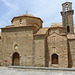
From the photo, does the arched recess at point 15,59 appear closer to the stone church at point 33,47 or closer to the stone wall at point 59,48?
the stone church at point 33,47

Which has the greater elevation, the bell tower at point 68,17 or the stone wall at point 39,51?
the bell tower at point 68,17

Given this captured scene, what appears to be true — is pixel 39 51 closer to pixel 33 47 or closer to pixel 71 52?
pixel 33 47

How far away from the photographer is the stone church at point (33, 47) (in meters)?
12.7

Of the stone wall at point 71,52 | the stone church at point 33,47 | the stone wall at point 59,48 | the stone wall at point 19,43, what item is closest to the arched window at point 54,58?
the stone church at point 33,47

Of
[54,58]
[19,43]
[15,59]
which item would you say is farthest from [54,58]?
[15,59]

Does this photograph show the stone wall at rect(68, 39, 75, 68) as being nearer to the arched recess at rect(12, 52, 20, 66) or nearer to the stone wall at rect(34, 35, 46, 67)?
the stone wall at rect(34, 35, 46, 67)

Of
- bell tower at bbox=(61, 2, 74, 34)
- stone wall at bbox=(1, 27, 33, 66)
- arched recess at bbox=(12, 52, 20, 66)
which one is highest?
bell tower at bbox=(61, 2, 74, 34)

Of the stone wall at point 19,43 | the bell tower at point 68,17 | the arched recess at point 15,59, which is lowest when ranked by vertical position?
the arched recess at point 15,59

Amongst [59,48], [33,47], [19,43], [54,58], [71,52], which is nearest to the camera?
[59,48]

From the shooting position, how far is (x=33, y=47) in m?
13.2

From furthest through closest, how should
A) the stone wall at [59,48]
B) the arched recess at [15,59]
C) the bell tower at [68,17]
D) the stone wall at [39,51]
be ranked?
the bell tower at [68,17], the arched recess at [15,59], the stone wall at [39,51], the stone wall at [59,48]

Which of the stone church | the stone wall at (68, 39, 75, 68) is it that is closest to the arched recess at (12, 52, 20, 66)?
the stone church

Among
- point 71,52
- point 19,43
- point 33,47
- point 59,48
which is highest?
point 19,43

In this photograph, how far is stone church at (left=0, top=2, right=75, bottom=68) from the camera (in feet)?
41.7
